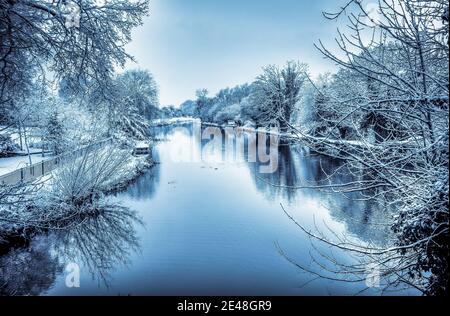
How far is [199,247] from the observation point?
795 centimetres

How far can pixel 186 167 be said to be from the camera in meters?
19.7

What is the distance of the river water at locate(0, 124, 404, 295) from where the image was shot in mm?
6000

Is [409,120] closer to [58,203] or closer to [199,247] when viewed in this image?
[199,247]

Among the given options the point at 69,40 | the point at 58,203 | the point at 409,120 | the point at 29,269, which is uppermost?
the point at 69,40

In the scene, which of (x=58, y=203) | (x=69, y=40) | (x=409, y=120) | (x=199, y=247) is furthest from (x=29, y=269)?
(x=409, y=120)

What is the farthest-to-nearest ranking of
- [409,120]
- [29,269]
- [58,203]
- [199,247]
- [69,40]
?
1. [58,203]
2. [199,247]
3. [29,269]
4. [69,40]
5. [409,120]

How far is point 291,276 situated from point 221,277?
5.07ft

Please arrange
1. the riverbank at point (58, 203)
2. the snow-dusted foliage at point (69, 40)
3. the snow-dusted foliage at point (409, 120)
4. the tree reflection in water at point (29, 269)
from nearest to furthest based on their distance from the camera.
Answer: the snow-dusted foliage at point (409, 120)
the snow-dusted foliage at point (69, 40)
the tree reflection in water at point (29, 269)
the riverbank at point (58, 203)

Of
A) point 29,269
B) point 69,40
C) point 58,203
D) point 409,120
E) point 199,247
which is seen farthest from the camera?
point 58,203

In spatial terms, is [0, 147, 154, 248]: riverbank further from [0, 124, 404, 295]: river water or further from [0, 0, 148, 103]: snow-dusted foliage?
[0, 0, 148, 103]: snow-dusted foliage

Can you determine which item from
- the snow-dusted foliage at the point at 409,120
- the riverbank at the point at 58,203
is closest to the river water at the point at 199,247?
the riverbank at the point at 58,203

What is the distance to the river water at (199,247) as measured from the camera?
236 inches

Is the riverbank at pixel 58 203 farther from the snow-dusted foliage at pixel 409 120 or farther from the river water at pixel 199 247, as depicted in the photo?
the snow-dusted foliage at pixel 409 120
